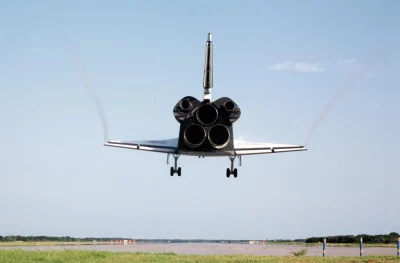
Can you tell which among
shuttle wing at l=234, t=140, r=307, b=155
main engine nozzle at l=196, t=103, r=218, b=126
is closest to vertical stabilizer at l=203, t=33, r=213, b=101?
main engine nozzle at l=196, t=103, r=218, b=126

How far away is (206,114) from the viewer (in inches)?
1224

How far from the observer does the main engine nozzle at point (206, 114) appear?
102 ft

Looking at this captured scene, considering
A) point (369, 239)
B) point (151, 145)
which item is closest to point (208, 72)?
point (151, 145)

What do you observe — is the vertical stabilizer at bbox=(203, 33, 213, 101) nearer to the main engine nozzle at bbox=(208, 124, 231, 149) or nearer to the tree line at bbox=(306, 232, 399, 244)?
the main engine nozzle at bbox=(208, 124, 231, 149)

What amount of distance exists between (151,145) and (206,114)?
22.4 feet

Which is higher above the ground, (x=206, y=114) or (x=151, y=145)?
(x=206, y=114)

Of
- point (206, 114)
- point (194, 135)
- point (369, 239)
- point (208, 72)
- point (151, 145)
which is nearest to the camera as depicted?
point (206, 114)

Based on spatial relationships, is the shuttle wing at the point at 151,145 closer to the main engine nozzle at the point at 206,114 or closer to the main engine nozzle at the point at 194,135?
the main engine nozzle at the point at 194,135

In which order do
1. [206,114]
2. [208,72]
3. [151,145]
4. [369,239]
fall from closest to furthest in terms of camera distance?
[206,114]
[208,72]
[151,145]
[369,239]

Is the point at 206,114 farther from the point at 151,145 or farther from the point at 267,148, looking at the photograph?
the point at 267,148

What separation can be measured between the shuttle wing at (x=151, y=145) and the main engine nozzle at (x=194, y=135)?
4.21 m

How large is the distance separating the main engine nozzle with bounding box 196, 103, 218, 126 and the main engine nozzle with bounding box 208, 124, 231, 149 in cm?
54

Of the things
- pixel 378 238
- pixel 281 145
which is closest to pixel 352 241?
pixel 378 238

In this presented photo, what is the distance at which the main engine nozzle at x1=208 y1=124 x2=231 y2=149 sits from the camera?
3138cm
